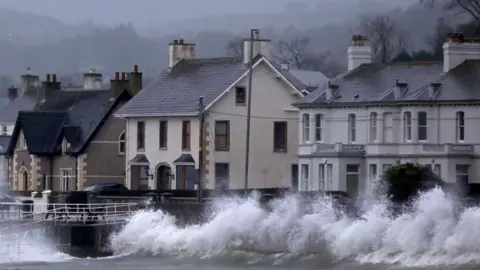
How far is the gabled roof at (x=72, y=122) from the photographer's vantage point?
95.4m

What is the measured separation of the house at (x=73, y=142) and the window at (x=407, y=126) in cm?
1979

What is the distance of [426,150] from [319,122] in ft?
24.1

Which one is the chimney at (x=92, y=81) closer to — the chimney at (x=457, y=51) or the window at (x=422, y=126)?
the chimney at (x=457, y=51)

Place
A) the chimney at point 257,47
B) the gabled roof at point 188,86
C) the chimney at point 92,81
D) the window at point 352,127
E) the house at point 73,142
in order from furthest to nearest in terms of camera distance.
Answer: the chimney at point 92,81 → the house at point 73,142 → the chimney at point 257,47 → the gabled roof at point 188,86 → the window at point 352,127

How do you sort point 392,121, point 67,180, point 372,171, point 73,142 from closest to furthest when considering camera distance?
1. point 392,121
2. point 372,171
3. point 73,142
4. point 67,180

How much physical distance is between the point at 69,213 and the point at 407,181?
47.0 feet

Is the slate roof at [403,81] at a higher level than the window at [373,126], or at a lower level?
higher

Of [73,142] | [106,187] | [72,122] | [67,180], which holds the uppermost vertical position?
[72,122]

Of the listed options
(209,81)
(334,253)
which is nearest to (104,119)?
(209,81)

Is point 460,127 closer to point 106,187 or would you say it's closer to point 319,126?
point 319,126

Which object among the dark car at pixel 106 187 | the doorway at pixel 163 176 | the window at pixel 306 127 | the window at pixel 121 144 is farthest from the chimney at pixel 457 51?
the window at pixel 121 144

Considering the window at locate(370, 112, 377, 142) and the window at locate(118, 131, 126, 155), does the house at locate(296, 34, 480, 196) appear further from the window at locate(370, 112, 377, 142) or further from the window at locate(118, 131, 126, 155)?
the window at locate(118, 131, 126, 155)

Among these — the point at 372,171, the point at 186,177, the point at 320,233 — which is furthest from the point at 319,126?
the point at 320,233

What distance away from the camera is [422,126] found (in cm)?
8081
